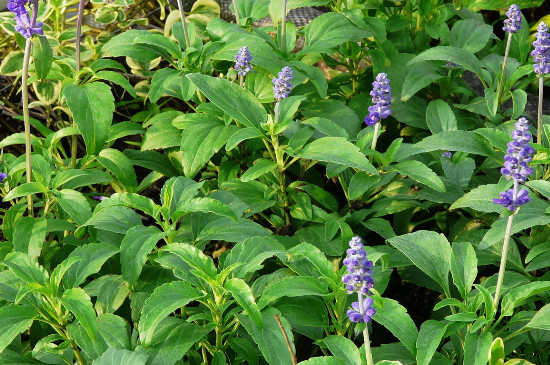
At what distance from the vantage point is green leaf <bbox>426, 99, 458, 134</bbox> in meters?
3.36

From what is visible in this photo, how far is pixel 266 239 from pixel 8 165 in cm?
130

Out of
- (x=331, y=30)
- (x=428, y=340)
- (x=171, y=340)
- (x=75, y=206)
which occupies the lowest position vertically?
(x=171, y=340)

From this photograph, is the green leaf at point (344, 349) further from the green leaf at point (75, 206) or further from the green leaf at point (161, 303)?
the green leaf at point (75, 206)

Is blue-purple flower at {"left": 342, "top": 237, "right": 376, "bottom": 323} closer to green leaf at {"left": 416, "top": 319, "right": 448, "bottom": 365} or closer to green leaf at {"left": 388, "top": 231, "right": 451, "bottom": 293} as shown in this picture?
green leaf at {"left": 416, "top": 319, "right": 448, "bottom": 365}

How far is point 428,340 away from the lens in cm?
219

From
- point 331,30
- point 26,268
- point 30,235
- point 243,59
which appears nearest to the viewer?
point 26,268

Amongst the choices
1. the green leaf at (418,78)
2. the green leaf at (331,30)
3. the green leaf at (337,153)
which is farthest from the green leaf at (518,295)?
the green leaf at (331,30)

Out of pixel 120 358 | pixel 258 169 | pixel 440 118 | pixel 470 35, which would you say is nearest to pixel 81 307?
pixel 120 358

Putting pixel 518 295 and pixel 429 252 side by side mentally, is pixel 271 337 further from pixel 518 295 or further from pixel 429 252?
pixel 518 295

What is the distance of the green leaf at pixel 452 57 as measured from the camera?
10.9 ft

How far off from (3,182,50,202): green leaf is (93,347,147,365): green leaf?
745 mm

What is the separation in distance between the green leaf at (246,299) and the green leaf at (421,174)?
0.96 m

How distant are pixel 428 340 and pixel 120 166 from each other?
157 cm

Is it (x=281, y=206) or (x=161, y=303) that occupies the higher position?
(x=161, y=303)
